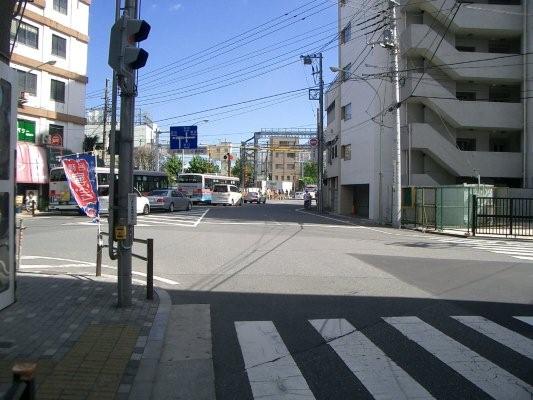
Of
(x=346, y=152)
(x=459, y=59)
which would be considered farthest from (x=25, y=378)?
(x=346, y=152)

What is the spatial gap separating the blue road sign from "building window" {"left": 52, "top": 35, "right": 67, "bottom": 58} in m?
9.62

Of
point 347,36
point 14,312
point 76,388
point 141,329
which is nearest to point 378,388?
point 76,388

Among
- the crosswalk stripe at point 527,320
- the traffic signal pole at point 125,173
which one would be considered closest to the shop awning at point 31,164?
the traffic signal pole at point 125,173

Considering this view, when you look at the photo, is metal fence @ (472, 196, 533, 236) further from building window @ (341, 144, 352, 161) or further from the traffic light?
the traffic light

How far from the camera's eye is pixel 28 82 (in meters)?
34.0

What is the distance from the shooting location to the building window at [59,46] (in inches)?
1414

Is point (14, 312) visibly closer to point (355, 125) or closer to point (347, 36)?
point (355, 125)

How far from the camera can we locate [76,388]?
4.41 meters

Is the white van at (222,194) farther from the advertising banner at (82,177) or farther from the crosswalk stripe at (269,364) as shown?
the crosswalk stripe at (269,364)

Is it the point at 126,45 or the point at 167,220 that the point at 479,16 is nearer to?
the point at 167,220

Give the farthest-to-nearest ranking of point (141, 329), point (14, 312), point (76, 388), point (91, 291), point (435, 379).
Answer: point (91, 291)
point (14, 312)
point (141, 329)
point (435, 379)
point (76, 388)

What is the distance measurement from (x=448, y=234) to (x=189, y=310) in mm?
17564

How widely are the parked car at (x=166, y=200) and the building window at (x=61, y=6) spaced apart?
1467 cm

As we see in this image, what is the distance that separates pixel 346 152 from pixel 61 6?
A: 23.2 metres
